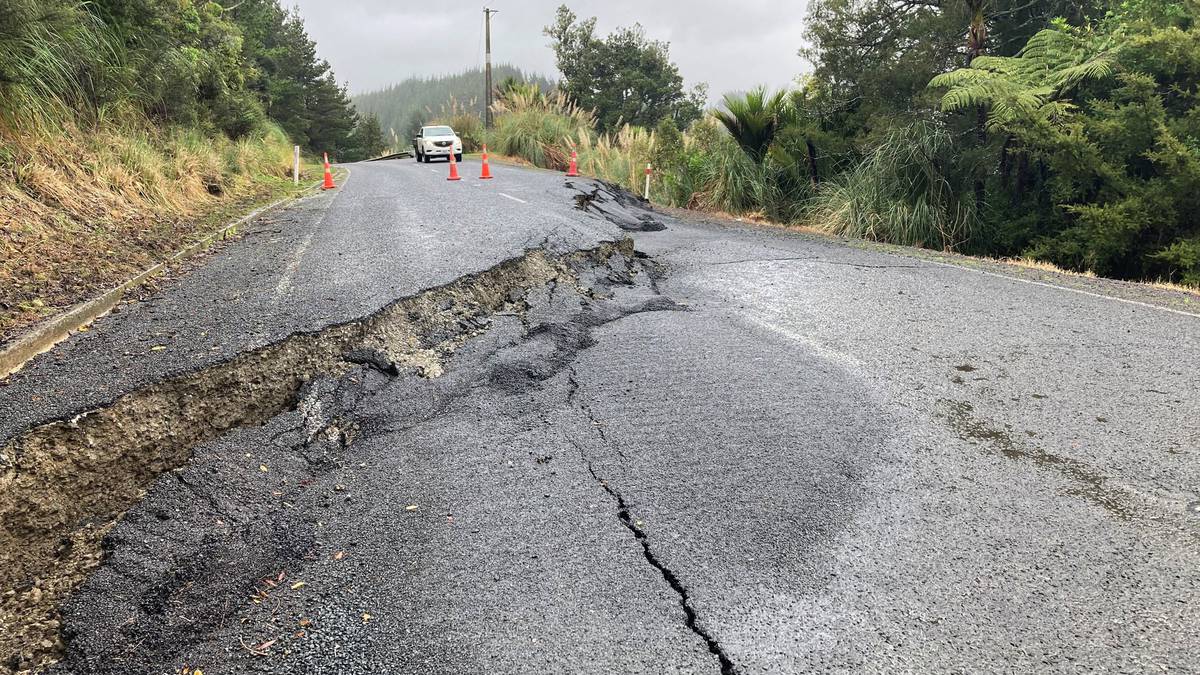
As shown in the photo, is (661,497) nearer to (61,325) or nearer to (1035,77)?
(61,325)

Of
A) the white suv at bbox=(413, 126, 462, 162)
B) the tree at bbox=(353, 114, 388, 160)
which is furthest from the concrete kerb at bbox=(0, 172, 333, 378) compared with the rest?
the tree at bbox=(353, 114, 388, 160)

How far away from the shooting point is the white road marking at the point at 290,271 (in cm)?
502

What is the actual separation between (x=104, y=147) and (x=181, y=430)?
658 cm

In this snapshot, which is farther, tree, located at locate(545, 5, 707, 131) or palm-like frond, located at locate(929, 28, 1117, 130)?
tree, located at locate(545, 5, 707, 131)

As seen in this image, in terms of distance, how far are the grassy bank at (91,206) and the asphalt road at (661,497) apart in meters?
0.93

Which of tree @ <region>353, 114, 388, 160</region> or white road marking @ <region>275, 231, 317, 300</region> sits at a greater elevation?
tree @ <region>353, 114, 388, 160</region>

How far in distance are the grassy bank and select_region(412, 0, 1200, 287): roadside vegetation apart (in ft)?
28.3

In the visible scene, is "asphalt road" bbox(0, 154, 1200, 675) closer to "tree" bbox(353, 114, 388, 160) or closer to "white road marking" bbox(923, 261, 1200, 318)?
"white road marking" bbox(923, 261, 1200, 318)

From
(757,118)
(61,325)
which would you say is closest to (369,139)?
(757,118)

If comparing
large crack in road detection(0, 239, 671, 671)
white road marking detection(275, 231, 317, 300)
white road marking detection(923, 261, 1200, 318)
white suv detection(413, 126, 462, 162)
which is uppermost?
white suv detection(413, 126, 462, 162)

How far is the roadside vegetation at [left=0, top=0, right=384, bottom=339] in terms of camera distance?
5.64m

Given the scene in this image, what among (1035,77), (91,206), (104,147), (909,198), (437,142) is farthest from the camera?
(437,142)

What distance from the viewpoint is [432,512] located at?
263 centimetres

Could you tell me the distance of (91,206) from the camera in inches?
273
